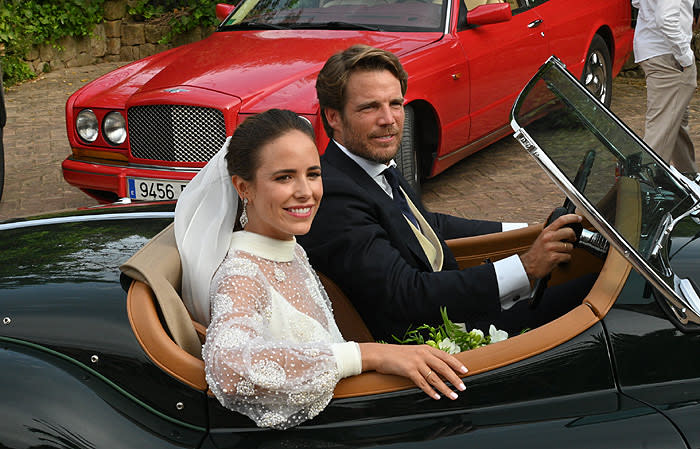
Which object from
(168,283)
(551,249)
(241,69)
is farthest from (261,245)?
(241,69)

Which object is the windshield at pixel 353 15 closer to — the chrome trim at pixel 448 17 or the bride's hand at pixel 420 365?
the chrome trim at pixel 448 17

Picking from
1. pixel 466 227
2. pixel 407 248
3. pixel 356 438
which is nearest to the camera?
pixel 356 438

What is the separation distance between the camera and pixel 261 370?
194 centimetres

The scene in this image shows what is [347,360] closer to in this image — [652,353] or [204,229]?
[204,229]

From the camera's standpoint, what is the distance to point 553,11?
691 centimetres

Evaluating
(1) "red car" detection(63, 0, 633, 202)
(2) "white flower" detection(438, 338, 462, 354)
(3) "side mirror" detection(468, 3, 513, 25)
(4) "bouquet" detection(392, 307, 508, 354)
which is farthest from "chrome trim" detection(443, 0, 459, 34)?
(2) "white flower" detection(438, 338, 462, 354)

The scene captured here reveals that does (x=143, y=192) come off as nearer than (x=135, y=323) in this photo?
No

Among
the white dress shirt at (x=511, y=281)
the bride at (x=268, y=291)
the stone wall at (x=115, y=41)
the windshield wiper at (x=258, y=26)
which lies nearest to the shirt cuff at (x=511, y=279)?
the white dress shirt at (x=511, y=281)

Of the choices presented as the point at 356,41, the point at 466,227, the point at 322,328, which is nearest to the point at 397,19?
the point at 356,41

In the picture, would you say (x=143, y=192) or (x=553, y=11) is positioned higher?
(x=553, y=11)

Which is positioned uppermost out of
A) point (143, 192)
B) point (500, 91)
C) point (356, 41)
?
point (356, 41)

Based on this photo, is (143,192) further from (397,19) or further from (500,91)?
(500,91)

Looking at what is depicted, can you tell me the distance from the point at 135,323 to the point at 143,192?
131 inches

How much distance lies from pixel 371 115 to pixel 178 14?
9.88 m
